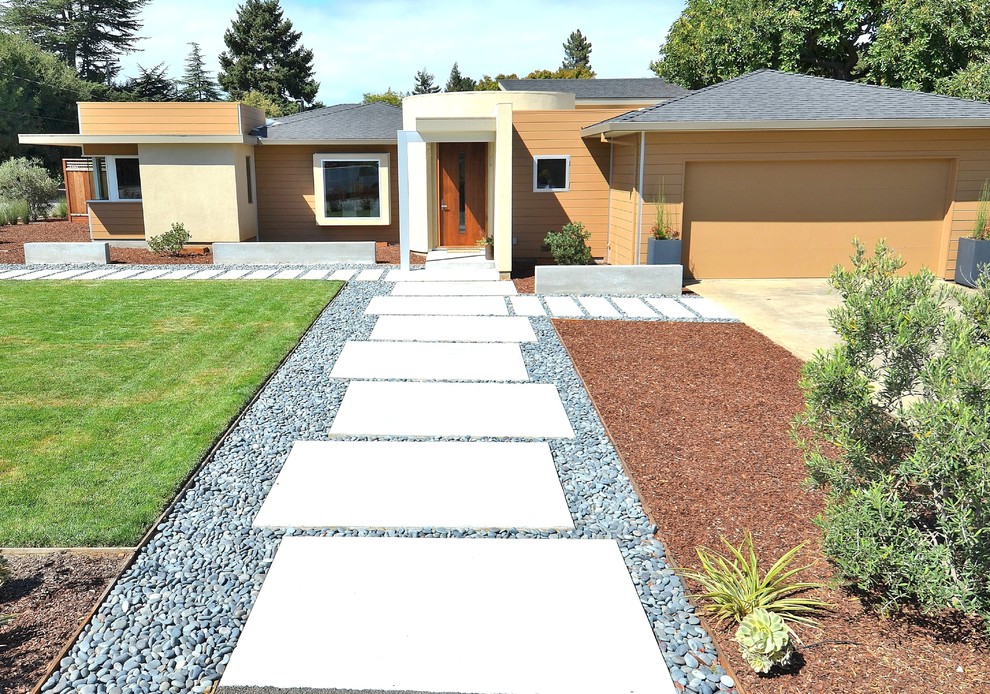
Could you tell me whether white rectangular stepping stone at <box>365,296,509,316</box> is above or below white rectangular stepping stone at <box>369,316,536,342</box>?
above

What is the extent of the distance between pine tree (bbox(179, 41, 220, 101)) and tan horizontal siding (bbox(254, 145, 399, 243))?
44.4 meters

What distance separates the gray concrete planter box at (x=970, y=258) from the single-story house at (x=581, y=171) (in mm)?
305

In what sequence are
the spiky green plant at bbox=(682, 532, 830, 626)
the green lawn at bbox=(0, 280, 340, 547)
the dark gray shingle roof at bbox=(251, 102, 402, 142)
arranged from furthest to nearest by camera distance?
1. the dark gray shingle roof at bbox=(251, 102, 402, 142)
2. the green lawn at bbox=(0, 280, 340, 547)
3. the spiky green plant at bbox=(682, 532, 830, 626)

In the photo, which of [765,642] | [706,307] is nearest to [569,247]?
[706,307]

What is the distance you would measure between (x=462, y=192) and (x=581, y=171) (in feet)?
8.73

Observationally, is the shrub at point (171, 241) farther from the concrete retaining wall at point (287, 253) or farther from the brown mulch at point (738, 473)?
the brown mulch at point (738, 473)

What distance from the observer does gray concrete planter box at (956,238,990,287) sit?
13.1 meters

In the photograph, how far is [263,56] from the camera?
52.5 m

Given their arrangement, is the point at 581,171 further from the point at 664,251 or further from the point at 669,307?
the point at 669,307

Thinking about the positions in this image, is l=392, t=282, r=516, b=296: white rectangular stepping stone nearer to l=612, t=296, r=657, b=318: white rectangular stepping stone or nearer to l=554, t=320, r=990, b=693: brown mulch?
l=612, t=296, r=657, b=318: white rectangular stepping stone

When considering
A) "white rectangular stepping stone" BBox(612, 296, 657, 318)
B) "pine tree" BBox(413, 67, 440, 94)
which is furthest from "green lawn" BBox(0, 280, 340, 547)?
"pine tree" BBox(413, 67, 440, 94)

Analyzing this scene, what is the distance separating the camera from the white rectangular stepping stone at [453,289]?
42.3 ft

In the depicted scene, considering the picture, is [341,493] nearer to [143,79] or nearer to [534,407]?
[534,407]

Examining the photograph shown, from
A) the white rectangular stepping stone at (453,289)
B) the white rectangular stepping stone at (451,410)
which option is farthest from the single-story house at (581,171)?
the white rectangular stepping stone at (451,410)
